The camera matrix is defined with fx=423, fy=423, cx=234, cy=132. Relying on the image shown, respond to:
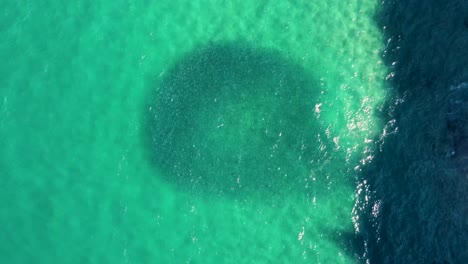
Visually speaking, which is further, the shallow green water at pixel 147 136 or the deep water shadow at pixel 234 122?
the deep water shadow at pixel 234 122

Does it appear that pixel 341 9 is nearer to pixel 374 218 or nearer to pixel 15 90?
pixel 374 218

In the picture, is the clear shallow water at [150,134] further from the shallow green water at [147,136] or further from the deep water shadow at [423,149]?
the deep water shadow at [423,149]

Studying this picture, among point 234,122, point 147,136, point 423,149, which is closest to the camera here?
point 423,149

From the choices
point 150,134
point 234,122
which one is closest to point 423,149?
point 234,122

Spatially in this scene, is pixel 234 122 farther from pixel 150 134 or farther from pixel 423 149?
pixel 423 149

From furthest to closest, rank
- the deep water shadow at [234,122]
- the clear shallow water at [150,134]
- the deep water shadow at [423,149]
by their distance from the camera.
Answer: the deep water shadow at [234,122]
the clear shallow water at [150,134]
the deep water shadow at [423,149]

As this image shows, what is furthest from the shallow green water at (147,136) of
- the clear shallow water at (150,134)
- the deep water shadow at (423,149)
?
the deep water shadow at (423,149)

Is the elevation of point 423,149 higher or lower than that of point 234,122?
lower
